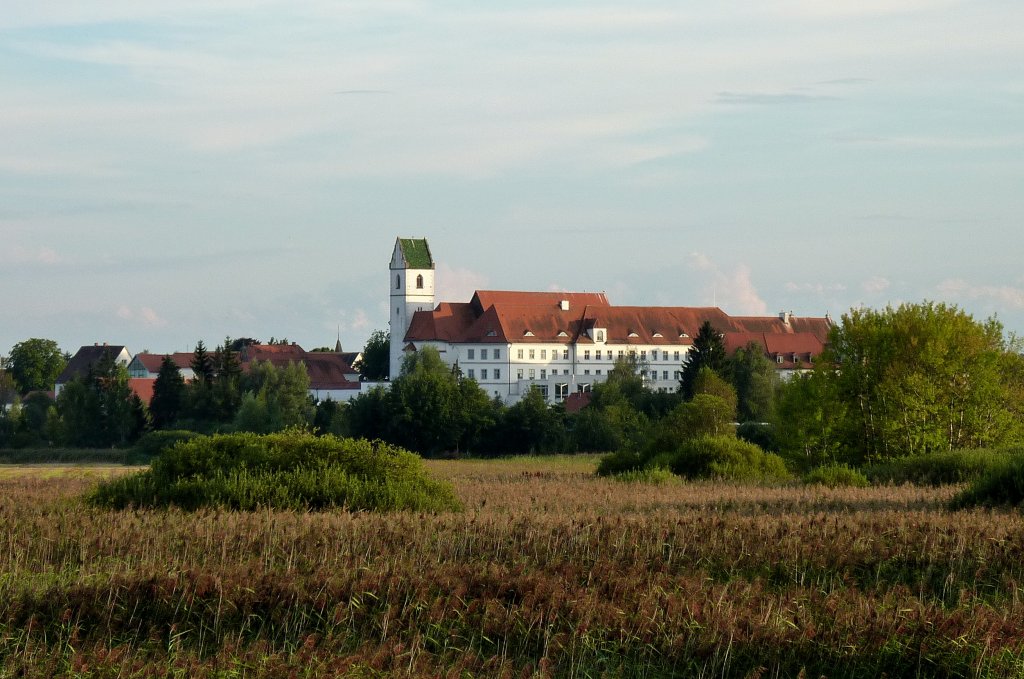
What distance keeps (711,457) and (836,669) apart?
1165 inches

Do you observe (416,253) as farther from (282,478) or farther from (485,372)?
(282,478)

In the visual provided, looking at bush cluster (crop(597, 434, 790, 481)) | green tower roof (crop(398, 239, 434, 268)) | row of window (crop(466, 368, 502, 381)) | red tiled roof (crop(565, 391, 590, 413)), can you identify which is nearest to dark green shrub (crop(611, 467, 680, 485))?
bush cluster (crop(597, 434, 790, 481))

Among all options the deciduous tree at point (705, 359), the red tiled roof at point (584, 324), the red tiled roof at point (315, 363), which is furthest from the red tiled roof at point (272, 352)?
the deciduous tree at point (705, 359)

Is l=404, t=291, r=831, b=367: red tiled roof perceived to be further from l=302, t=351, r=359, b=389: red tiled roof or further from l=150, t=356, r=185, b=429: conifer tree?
l=150, t=356, r=185, b=429: conifer tree

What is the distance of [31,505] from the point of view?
19641mm

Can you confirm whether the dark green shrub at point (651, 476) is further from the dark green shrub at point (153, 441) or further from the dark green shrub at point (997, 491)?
the dark green shrub at point (153, 441)

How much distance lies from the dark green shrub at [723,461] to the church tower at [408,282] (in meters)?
127

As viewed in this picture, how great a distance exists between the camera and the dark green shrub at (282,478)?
19734mm

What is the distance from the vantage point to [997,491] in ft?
67.9

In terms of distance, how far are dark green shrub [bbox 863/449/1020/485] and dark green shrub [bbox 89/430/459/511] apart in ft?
45.5

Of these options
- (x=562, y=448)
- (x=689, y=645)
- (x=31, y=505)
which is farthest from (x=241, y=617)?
(x=562, y=448)

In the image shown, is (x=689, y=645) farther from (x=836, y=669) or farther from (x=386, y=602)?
(x=386, y=602)

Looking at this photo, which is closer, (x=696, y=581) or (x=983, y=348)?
(x=696, y=581)

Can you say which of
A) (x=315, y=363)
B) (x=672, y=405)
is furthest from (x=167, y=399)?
(x=315, y=363)
